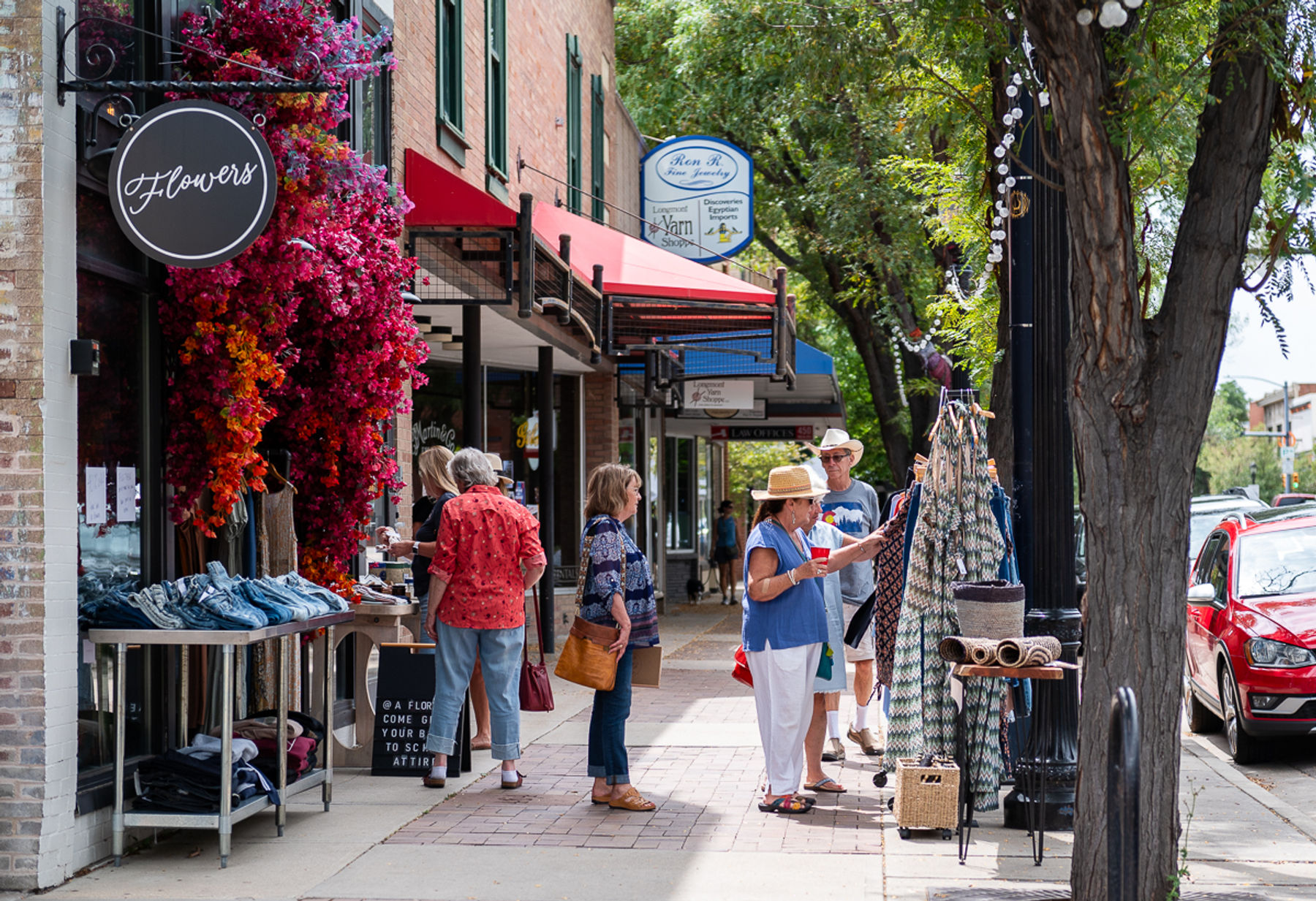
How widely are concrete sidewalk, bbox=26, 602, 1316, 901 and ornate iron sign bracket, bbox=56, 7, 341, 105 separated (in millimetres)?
3288

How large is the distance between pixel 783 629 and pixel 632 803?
1196mm

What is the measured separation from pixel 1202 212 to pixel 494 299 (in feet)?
20.6

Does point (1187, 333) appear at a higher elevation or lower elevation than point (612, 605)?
higher

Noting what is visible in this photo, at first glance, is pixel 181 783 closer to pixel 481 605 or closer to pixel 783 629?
pixel 481 605

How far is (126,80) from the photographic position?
6.47 meters

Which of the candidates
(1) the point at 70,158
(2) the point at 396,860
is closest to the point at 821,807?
(2) the point at 396,860

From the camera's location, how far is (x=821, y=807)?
7387 millimetres

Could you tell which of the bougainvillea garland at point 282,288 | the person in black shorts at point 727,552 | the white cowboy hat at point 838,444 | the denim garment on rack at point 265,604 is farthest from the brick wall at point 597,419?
the denim garment on rack at point 265,604

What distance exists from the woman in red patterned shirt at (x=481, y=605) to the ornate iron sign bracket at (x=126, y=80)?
7.53 ft

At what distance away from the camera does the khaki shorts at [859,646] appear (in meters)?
8.77

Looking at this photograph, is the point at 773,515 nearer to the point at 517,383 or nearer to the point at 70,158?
the point at 70,158

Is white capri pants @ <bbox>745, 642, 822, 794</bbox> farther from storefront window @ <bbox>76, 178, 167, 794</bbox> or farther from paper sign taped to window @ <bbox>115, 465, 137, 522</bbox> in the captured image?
paper sign taped to window @ <bbox>115, 465, 137, 522</bbox>

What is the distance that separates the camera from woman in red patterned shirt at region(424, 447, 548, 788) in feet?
24.4

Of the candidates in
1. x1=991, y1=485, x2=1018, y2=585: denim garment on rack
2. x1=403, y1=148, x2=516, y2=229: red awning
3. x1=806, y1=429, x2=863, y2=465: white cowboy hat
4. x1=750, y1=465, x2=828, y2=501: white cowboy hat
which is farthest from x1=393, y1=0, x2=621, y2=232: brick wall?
x1=991, y1=485, x2=1018, y2=585: denim garment on rack
